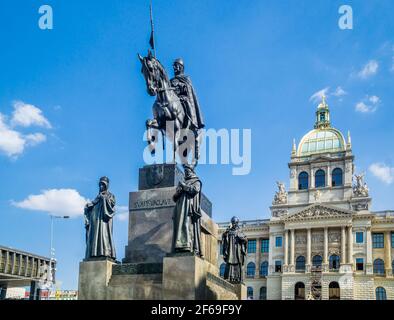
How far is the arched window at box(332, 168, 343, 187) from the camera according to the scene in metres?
90.4

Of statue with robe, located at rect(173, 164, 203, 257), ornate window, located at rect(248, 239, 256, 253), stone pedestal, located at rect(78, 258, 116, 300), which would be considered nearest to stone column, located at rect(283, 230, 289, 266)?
ornate window, located at rect(248, 239, 256, 253)

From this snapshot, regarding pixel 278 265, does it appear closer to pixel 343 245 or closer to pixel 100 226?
pixel 343 245

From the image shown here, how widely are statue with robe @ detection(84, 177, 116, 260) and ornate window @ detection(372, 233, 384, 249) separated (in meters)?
78.3

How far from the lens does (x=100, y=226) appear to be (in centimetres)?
1305

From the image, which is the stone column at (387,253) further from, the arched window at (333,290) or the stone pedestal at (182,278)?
the stone pedestal at (182,278)

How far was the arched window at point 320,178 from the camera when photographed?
300ft

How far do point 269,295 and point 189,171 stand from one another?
258ft

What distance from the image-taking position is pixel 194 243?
1206 cm

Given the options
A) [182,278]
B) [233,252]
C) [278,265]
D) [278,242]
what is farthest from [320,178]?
[182,278]

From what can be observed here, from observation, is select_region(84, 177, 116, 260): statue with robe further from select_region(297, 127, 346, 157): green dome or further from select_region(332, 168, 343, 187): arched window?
select_region(297, 127, 346, 157): green dome

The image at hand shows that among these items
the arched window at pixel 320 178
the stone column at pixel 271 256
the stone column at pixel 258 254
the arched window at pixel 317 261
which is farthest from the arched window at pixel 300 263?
the arched window at pixel 320 178
